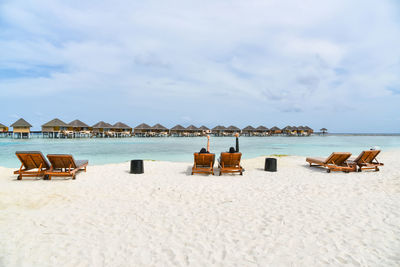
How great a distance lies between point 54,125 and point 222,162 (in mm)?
46509

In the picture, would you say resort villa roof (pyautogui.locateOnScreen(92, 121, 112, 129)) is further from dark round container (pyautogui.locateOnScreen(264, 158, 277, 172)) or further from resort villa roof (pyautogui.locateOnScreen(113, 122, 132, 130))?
dark round container (pyautogui.locateOnScreen(264, 158, 277, 172))

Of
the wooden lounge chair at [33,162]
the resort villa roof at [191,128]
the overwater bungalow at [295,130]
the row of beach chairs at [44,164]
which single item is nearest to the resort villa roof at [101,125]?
the resort villa roof at [191,128]

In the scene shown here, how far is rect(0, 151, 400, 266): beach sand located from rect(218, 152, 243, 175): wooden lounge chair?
1286 millimetres

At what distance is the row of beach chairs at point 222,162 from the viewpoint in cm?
727

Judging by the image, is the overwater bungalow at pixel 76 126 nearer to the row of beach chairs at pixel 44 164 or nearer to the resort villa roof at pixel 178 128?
the resort villa roof at pixel 178 128

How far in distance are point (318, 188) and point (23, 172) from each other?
8369 mm

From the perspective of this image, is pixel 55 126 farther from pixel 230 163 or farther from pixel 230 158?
pixel 230 158

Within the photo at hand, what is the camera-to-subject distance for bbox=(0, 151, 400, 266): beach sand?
255 centimetres

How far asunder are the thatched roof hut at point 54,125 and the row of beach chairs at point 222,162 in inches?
1780

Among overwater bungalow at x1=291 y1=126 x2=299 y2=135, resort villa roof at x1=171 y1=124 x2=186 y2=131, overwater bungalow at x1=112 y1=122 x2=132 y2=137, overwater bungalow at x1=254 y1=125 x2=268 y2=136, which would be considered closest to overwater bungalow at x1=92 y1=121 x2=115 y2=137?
overwater bungalow at x1=112 y1=122 x2=132 y2=137

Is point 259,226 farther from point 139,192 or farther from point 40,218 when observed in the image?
point 40,218

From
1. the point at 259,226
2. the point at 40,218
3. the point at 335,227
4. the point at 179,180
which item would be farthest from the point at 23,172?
the point at 335,227

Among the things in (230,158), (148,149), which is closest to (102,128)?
(148,149)

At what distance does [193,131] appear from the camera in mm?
60500
